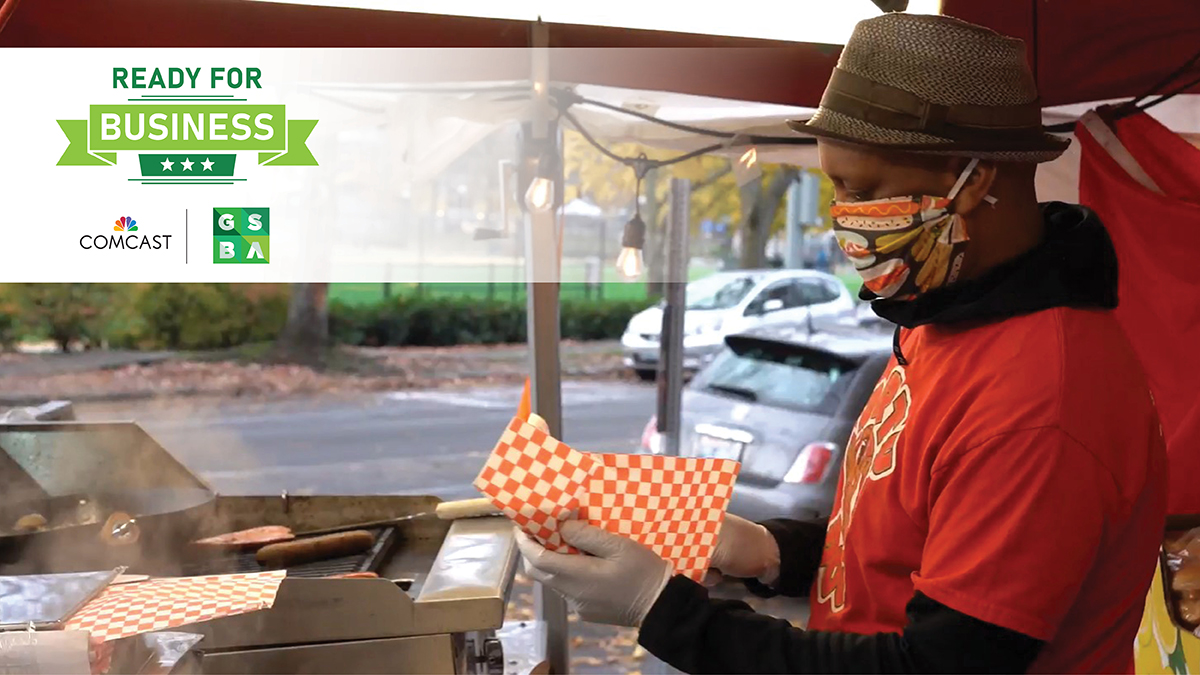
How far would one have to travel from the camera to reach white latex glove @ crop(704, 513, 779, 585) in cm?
196

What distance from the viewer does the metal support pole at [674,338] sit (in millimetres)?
7605

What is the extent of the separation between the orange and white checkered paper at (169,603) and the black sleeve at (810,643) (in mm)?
788

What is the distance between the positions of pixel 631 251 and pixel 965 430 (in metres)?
4.09

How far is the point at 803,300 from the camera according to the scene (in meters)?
13.6

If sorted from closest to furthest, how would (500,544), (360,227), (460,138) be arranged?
(500,544)
(460,138)
(360,227)

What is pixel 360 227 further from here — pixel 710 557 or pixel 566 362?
pixel 710 557

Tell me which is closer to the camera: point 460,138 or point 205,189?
point 205,189

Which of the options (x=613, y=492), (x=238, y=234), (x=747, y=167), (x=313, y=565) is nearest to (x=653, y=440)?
(x=747, y=167)

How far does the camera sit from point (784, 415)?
699 centimetres

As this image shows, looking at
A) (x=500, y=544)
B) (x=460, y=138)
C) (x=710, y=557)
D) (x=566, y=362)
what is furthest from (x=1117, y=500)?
(x=566, y=362)

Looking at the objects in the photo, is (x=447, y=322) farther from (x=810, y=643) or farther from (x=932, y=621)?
(x=932, y=621)

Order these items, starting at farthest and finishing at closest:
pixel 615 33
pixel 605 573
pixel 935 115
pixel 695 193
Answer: pixel 695 193
pixel 615 33
pixel 605 573
pixel 935 115

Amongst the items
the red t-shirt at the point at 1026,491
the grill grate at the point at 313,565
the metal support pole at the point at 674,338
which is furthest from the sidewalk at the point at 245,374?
the red t-shirt at the point at 1026,491

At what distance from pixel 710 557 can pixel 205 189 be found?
1850mm
